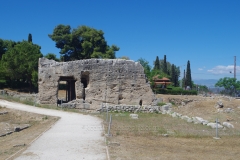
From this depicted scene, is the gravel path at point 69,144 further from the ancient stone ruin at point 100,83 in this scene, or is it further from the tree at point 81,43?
the tree at point 81,43

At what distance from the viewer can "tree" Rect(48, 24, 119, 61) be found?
57062 mm

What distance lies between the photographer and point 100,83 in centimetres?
2736

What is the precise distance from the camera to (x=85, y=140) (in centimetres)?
1318

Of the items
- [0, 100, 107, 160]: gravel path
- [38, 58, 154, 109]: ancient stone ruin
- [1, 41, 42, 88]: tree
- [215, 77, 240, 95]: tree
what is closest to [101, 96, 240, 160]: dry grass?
[0, 100, 107, 160]: gravel path

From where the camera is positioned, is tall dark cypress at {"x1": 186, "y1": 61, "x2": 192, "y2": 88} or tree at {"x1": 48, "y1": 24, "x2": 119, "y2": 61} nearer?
tree at {"x1": 48, "y1": 24, "x2": 119, "y2": 61}

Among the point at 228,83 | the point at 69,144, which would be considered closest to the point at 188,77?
the point at 228,83

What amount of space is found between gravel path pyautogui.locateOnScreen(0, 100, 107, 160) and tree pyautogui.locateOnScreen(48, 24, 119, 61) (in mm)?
39036

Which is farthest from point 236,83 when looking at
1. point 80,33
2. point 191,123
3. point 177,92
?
point 191,123

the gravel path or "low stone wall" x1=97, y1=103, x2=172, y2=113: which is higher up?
"low stone wall" x1=97, y1=103, x2=172, y2=113

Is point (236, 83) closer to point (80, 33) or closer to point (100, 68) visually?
point (80, 33)

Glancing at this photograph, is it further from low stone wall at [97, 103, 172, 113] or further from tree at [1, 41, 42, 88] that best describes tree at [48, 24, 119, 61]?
low stone wall at [97, 103, 172, 113]

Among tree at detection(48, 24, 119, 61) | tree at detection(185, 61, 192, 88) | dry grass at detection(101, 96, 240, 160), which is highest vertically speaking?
→ tree at detection(48, 24, 119, 61)

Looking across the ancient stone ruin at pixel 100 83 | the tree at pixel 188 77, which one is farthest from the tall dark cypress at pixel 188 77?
the ancient stone ruin at pixel 100 83

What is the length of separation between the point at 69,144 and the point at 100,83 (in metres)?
15.2
